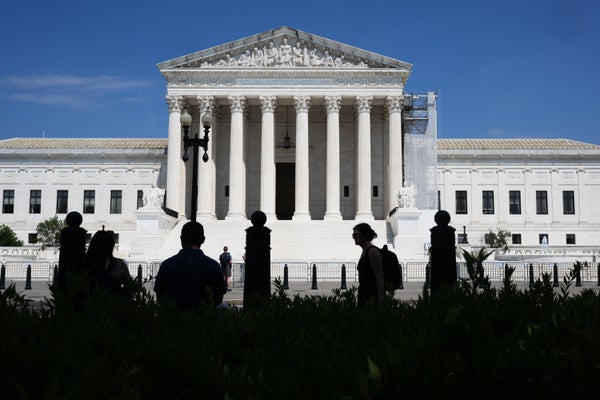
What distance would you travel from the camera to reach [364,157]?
46906 millimetres

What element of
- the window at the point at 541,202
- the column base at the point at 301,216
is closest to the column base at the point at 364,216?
the column base at the point at 301,216

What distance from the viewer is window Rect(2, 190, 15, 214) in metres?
58.2

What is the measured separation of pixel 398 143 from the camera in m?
47.1

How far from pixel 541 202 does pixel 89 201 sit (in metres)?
44.3

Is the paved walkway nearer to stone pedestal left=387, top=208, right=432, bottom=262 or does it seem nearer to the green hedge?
stone pedestal left=387, top=208, right=432, bottom=262

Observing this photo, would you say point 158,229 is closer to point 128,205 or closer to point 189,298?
point 128,205

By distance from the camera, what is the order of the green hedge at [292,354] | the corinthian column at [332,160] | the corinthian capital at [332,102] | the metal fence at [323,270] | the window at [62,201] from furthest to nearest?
the window at [62,201], the corinthian capital at [332,102], the corinthian column at [332,160], the metal fence at [323,270], the green hedge at [292,354]

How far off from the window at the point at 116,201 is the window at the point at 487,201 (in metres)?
35.5

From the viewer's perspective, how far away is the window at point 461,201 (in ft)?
196

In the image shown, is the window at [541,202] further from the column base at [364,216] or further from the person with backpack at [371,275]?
the person with backpack at [371,275]

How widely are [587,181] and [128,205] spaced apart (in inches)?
1771

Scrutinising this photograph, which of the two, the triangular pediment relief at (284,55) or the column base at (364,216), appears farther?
the triangular pediment relief at (284,55)

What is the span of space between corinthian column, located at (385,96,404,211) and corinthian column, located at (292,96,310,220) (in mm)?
6595

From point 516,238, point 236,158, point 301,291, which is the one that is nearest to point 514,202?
point 516,238
